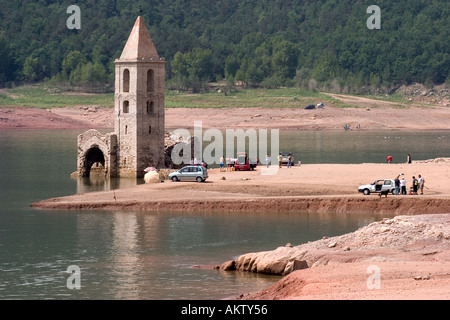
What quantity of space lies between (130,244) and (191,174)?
15.4 meters

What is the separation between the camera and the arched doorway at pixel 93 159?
66.1m

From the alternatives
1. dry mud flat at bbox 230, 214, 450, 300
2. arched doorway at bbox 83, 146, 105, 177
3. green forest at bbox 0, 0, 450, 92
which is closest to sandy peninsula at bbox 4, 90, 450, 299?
dry mud flat at bbox 230, 214, 450, 300

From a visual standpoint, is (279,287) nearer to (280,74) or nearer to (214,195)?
(214,195)

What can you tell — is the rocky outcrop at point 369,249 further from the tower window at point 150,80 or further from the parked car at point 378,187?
the tower window at point 150,80

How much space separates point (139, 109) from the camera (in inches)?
2525

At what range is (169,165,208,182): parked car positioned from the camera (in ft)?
187

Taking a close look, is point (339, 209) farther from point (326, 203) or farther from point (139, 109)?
point (139, 109)

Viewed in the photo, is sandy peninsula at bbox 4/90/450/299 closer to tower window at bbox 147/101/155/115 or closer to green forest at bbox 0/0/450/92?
tower window at bbox 147/101/155/115

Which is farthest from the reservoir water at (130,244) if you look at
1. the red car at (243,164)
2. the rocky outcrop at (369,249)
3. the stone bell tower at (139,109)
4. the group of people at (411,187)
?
the red car at (243,164)

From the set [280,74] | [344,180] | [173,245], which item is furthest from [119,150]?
[280,74]

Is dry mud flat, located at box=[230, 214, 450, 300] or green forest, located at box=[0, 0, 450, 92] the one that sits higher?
green forest, located at box=[0, 0, 450, 92]

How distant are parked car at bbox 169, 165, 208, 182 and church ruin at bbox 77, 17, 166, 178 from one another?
6.70 metres

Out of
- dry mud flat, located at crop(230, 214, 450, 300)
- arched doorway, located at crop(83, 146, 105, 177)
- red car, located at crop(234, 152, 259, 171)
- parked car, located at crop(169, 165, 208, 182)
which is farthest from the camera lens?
arched doorway, located at crop(83, 146, 105, 177)

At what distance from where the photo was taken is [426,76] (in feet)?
589
